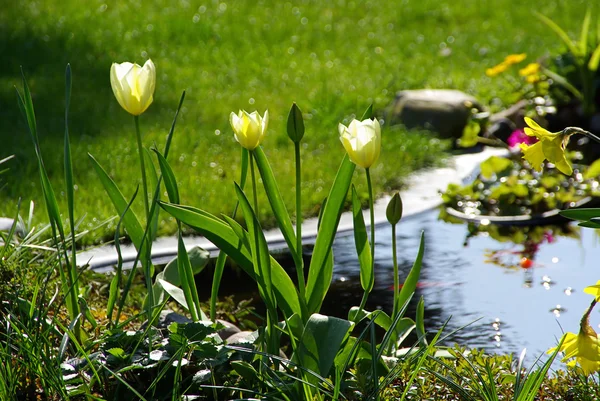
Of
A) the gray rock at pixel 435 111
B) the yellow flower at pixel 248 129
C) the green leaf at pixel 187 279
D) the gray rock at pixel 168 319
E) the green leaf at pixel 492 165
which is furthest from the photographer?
the gray rock at pixel 435 111

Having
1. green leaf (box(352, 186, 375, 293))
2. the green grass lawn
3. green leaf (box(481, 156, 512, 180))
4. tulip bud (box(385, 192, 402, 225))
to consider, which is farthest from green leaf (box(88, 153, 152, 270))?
green leaf (box(481, 156, 512, 180))

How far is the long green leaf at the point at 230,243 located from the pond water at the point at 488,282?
1.03 metres

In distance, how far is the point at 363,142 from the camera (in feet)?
6.83

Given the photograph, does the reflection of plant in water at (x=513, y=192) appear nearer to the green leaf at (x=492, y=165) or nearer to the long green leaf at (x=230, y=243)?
the green leaf at (x=492, y=165)

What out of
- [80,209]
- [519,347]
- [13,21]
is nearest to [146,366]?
[519,347]

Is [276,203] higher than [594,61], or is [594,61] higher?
[276,203]

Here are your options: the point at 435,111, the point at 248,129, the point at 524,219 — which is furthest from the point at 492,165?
the point at 248,129

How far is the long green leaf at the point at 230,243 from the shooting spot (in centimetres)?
217

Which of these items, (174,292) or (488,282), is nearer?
(174,292)

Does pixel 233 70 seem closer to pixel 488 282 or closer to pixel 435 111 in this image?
pixel 435 111

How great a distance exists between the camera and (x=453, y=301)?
11.9 ft

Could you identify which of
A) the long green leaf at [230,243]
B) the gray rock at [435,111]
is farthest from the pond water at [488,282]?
the gray rock at [435,111]

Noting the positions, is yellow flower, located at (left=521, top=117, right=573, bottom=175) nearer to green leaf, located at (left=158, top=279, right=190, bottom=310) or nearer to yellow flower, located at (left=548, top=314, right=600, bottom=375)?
yellow flower, located at (left=548, top=314, right=600, bottom=375)

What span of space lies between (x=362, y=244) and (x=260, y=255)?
0.32 meters
